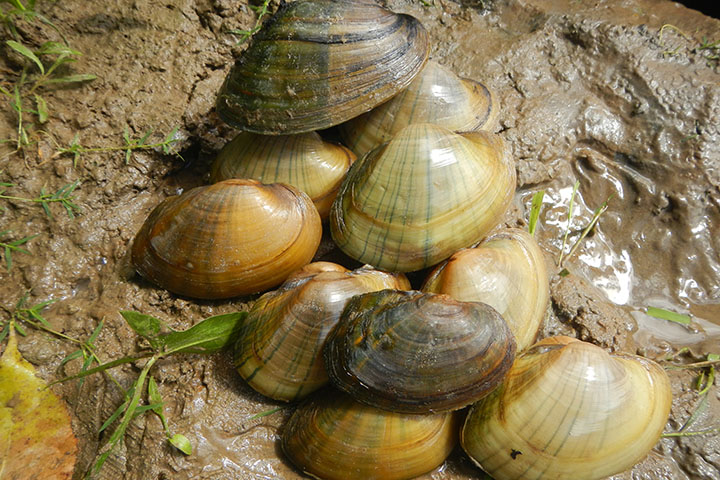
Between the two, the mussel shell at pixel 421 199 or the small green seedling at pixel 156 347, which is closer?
the small green seedling at pixel 156 347

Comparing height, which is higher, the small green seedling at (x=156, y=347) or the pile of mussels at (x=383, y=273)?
the pile of mussels at (x=383, y=273)

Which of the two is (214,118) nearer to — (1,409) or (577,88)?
(1,409)

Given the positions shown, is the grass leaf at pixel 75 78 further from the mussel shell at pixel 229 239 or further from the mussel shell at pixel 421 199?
the mussel shell at pixel 421 199

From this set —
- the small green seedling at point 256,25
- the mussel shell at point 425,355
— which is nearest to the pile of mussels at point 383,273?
the mussel shell at point 425,355

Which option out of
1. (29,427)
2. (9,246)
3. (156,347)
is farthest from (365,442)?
(9,246)

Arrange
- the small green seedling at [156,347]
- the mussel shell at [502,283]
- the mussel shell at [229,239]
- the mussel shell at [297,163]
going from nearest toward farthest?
the small green seedling at [156,347], the mussel shell at [502,283], the mussel shell at [229,239], the mussel shell at [297,163]

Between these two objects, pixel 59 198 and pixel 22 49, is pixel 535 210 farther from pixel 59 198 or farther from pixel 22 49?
pixel 22 49
